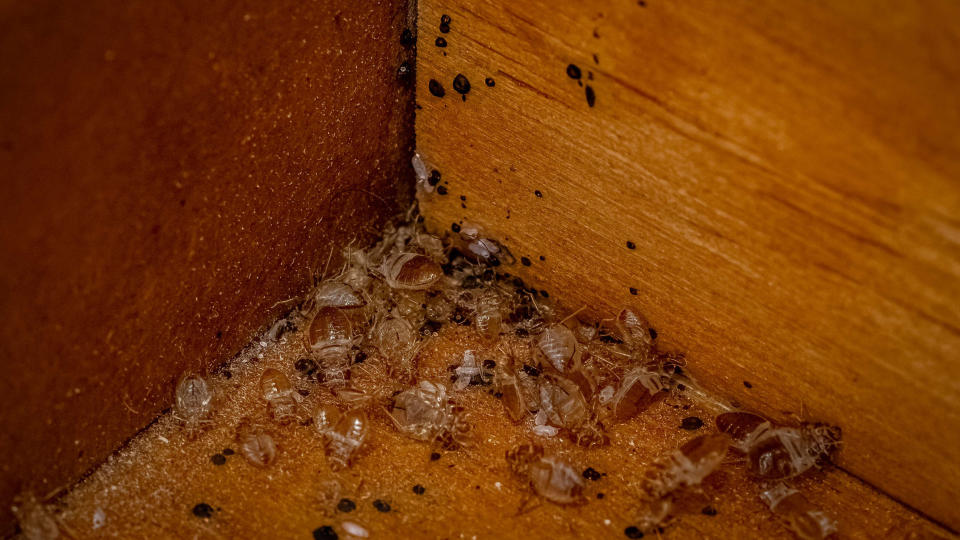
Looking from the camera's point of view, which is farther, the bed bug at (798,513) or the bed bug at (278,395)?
the bed bug at (278,395)

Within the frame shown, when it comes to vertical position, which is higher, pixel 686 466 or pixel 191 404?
pixel 686 466

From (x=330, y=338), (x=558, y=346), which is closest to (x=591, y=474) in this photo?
(x=558, y=346)

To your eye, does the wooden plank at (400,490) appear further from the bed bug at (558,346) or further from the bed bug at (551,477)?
the bed bug at (558,346)

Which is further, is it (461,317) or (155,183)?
(461,317)

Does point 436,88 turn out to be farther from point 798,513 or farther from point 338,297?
point 798,513

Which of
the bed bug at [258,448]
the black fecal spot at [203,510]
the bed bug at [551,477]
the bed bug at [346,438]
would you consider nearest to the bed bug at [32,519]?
the black fecal spot at [203,510]
